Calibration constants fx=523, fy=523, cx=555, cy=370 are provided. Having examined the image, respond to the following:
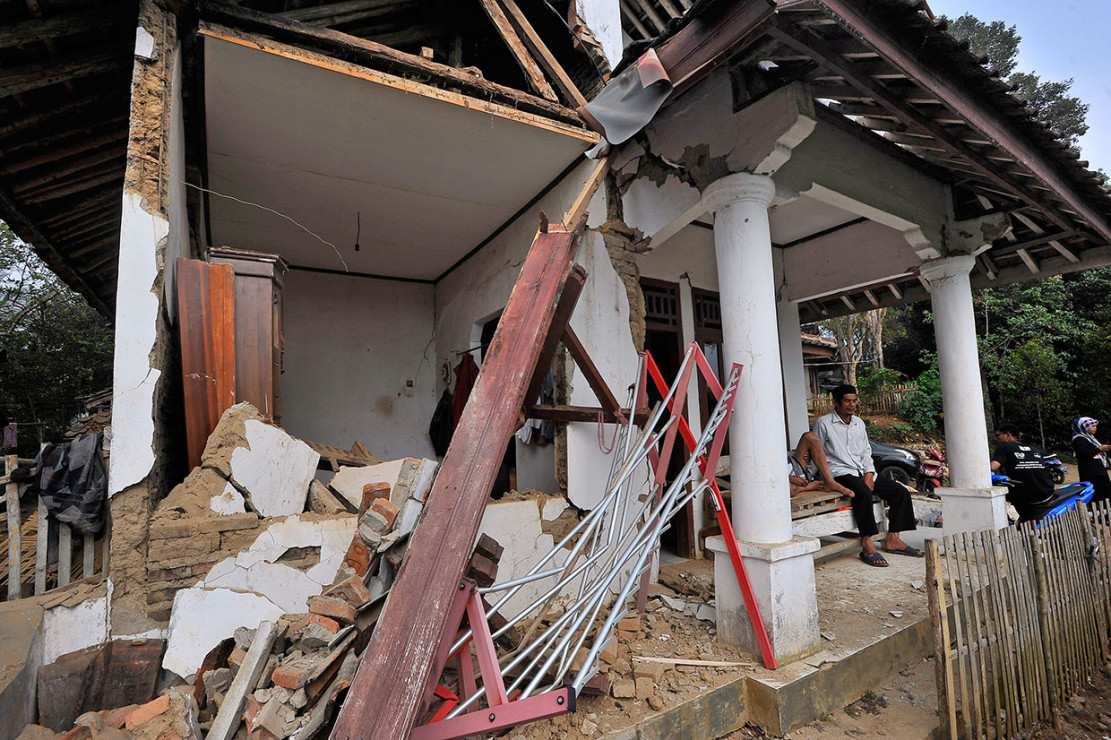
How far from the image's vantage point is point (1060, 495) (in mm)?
5602

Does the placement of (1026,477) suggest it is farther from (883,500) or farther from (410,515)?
(410,515)

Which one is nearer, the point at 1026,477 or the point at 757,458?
the point at 757,458

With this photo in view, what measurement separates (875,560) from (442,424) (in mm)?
4943

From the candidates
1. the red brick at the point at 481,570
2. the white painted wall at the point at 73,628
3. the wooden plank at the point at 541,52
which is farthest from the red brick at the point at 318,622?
the wooden plank at the point at 541,52

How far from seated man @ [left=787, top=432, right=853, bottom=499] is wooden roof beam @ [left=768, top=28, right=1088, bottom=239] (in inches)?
104

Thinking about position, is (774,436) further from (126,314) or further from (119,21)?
(119,21)

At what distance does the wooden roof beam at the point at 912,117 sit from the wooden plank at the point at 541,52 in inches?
72.7

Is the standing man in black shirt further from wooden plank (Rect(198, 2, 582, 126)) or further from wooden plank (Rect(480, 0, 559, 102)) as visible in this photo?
wooden plank (Rect(480, 0, 559, 102))

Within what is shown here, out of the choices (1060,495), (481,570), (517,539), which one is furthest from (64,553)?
(1060,495)

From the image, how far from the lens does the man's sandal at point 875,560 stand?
194 inches

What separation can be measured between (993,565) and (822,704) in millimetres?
1286

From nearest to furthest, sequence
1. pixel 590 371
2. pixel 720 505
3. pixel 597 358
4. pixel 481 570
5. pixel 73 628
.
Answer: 1. pixel 481 570
2. pixel 73 628
3. pixel 720 505
4. pixel 590 371
5. pixel 597 358

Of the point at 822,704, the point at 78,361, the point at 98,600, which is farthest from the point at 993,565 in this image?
the point at 78,361

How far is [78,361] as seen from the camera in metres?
12.2
